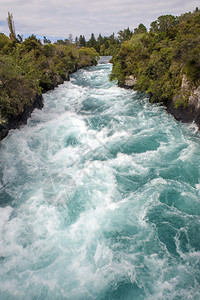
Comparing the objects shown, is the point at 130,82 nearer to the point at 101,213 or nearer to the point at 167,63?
the point at 167,63

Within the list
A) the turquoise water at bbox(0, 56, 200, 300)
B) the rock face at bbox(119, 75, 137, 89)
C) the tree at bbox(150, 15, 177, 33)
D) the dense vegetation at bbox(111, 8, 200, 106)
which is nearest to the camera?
the turquoise water at bbox(0, 56, 200, 300)

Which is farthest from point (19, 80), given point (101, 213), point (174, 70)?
point (174, 70)

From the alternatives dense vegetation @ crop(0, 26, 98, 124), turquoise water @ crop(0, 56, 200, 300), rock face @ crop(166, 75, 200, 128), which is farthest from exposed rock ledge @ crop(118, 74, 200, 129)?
dense vegetation @ crop(0, 26, 98, 124)

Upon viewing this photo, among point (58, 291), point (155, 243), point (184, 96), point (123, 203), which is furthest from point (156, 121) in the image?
point (58, 291)

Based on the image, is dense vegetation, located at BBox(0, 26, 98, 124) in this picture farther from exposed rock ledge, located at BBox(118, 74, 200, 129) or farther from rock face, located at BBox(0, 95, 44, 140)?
exposed rock ledge, located at BBox(118, 74, 200, 129)

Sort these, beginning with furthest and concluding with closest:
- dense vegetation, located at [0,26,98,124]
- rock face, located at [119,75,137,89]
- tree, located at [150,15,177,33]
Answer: tree, located at [150,15,177,33] < rock face, located at [119,75,137,89] < dense vegetation, located at [0,26,98,124]

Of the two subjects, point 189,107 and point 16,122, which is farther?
point 16,122

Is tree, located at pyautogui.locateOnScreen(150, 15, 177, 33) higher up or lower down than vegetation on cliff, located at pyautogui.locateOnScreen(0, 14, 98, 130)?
higher up
